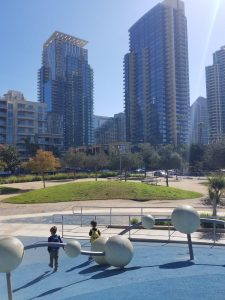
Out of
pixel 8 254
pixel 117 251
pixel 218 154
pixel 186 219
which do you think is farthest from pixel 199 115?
pixel 8 254

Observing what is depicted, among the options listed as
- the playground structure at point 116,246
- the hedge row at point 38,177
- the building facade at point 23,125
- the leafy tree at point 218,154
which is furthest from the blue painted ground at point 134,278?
the building facade at point 23,125

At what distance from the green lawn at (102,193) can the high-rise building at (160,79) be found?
119 meters

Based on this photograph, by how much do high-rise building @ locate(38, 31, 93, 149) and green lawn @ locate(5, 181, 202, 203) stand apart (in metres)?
138

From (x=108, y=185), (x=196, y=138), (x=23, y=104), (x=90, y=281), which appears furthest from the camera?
(x=196, y=138)

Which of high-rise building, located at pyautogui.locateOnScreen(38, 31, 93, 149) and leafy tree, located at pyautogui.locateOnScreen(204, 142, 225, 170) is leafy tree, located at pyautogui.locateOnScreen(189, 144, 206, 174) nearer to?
leafy tree, located at pyautogui.locateOnScreen(204, 142, 225, 170)

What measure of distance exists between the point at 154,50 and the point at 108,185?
130937mm

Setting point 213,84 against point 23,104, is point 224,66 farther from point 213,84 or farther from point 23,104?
point 23,104

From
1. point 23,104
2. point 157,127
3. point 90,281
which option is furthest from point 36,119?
point 90,281

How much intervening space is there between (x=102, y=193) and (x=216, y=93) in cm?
12442

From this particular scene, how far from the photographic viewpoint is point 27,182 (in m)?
64.4

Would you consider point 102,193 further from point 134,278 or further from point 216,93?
point 216,93

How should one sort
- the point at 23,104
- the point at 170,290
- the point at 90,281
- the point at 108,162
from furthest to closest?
the point at 23,104, the point at 108,162, the point at 90,281, the point at 170,290

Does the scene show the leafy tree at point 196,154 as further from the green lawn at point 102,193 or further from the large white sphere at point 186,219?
the large white sphere at point 186,219

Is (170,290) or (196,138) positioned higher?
(196,138)
